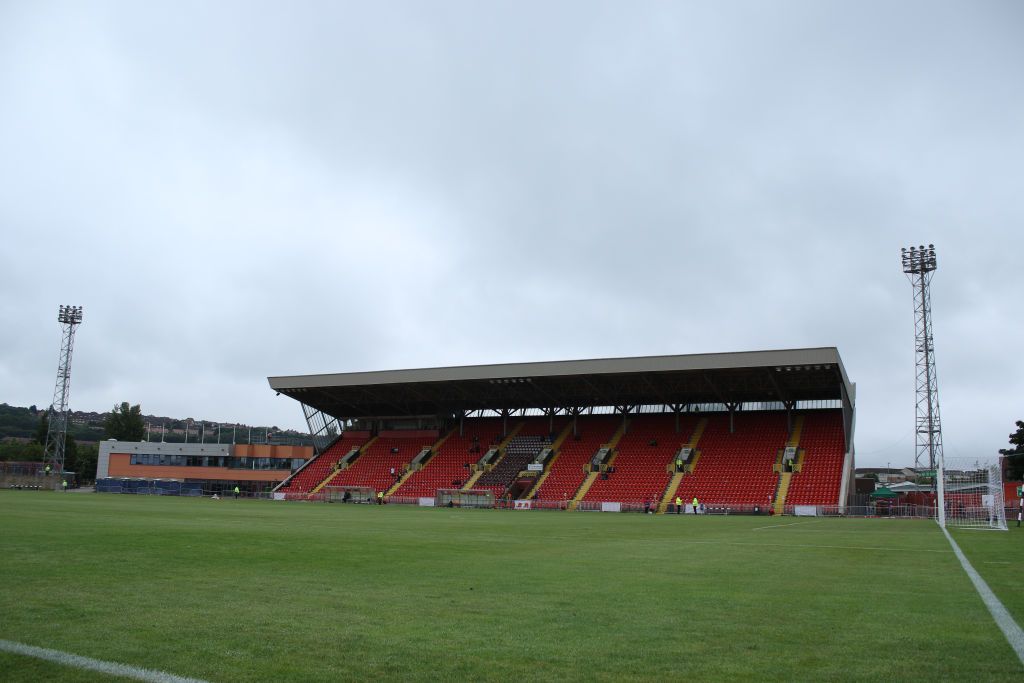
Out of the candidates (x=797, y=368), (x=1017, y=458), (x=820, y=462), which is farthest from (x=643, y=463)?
(x=1017, y=458)

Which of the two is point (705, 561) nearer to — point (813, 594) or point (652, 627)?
point (813, 594)

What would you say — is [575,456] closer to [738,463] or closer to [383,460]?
[738,463]

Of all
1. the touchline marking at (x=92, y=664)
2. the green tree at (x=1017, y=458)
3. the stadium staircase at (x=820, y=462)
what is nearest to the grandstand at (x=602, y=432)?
the stadium staircase at (x=820, y=462)

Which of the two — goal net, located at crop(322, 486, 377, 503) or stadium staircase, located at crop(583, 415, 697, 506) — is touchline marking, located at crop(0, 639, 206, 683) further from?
goal net, located at crop(322, 486, 377, 503)

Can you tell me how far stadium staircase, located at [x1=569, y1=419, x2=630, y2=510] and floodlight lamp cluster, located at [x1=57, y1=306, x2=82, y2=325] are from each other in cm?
5607

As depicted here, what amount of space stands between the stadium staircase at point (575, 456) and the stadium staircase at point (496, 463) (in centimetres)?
498

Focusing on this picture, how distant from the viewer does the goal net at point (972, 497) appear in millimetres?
31422

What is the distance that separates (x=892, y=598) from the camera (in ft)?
31.5

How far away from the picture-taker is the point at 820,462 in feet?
173

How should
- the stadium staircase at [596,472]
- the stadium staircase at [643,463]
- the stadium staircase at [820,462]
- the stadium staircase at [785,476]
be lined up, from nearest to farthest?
the stadium staircase at [785,476]
the stadium staircase at [820,462]
the stadium staircase at [643,463]
the stadium staircase at [596,472]

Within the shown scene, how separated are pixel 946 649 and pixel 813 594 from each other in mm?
3526

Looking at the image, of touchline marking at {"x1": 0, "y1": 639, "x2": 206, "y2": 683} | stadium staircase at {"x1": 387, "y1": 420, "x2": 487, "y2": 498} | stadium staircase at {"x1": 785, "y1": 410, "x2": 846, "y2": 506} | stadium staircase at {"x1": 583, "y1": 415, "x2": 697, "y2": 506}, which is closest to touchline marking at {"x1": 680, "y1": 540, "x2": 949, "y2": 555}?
touchline marking at {"x1": 0, "y1": 639, "x2": 206, "y2": 683}

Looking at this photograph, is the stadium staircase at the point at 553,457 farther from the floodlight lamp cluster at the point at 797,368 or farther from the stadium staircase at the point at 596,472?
the floodlight lamp cluster at the point at 797,368

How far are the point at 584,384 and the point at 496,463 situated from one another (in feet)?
32.8
